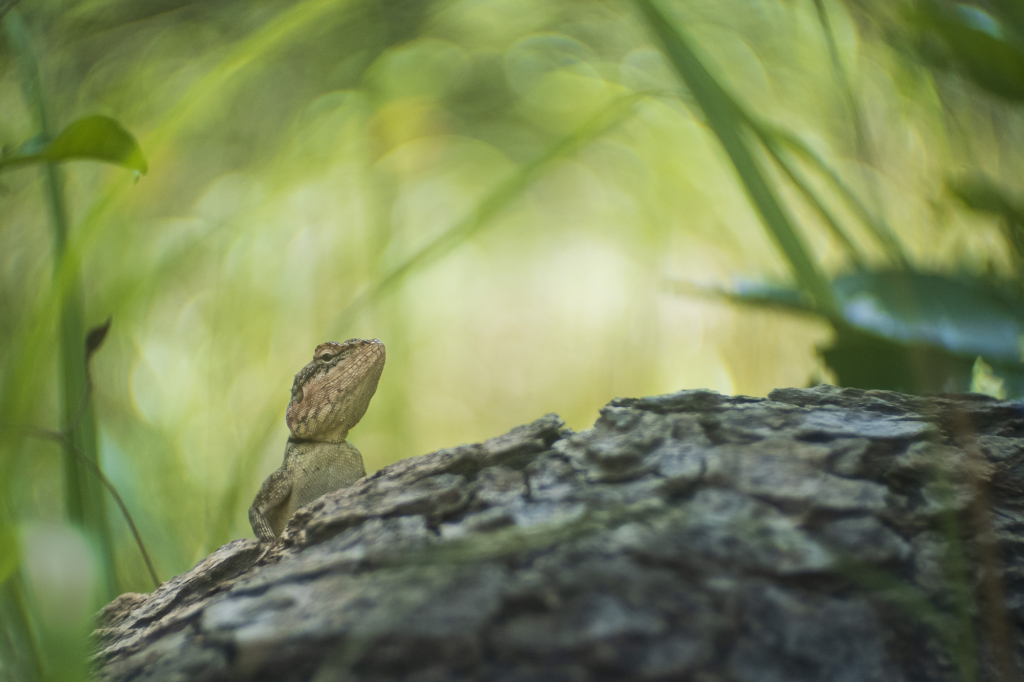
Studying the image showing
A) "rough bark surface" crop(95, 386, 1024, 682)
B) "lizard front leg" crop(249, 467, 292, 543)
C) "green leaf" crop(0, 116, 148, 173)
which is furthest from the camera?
"lizard front leg" crop(249, 467, 292, 543)

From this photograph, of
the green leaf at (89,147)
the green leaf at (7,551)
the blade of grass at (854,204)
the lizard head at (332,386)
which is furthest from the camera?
the lizard head at (332,386)

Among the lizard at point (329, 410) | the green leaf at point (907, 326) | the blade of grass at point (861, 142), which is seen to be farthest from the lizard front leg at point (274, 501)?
the blade of grass at point (861, 142)

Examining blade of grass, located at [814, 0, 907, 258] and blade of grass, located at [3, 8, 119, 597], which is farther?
blade of grass, located at [3, 8, 119, 597]

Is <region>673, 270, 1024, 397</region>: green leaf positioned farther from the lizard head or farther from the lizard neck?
the lizard neck

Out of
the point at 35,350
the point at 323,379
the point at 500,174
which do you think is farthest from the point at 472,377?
the point at 35,350

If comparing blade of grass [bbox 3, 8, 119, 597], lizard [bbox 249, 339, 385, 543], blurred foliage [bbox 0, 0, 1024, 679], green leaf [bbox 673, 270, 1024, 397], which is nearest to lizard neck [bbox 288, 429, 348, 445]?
lizard [bbox 249, 339, 385, 543]

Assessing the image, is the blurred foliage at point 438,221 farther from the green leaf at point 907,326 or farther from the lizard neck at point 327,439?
the lizard neck at point 327,439

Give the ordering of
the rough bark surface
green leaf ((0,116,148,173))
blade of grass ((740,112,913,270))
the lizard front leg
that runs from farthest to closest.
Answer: the lizard front leg
green leaf ((0,116,148,173))
the rough bark surface
blade of grass ((740,112,913,270))
